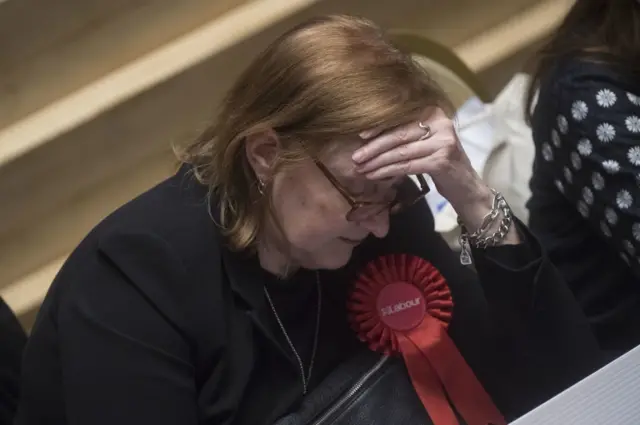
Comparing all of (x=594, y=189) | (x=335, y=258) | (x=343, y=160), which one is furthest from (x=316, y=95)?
(x=594, y=189)

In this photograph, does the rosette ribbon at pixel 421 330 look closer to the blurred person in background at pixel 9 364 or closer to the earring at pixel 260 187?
the earring at pixel 260 187

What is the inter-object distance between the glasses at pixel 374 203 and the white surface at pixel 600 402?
287 millimetres

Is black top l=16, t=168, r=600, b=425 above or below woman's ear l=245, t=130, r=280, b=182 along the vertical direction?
below

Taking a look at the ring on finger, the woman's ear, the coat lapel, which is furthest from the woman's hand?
the coat lapel

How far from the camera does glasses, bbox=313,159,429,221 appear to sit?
768 millimetres

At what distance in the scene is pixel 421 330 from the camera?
3.03ft

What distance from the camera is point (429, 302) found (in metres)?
0.94

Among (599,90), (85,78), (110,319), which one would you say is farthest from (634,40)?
(85,78)

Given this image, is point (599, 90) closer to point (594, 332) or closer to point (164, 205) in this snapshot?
point (594, 332)

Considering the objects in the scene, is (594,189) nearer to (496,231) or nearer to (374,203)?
(496,231)

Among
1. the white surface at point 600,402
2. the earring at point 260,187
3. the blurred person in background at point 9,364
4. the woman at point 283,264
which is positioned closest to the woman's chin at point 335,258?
the woman at point 283,264

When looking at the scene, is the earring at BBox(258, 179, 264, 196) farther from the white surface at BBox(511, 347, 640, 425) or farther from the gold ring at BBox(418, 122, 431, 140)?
the white surface at BBox(511, 347, 640, 425)

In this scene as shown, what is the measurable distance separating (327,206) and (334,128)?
90mm

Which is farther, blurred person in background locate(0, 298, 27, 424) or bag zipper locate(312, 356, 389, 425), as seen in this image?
blurred person in background locate(0, 298, 27, 424)
